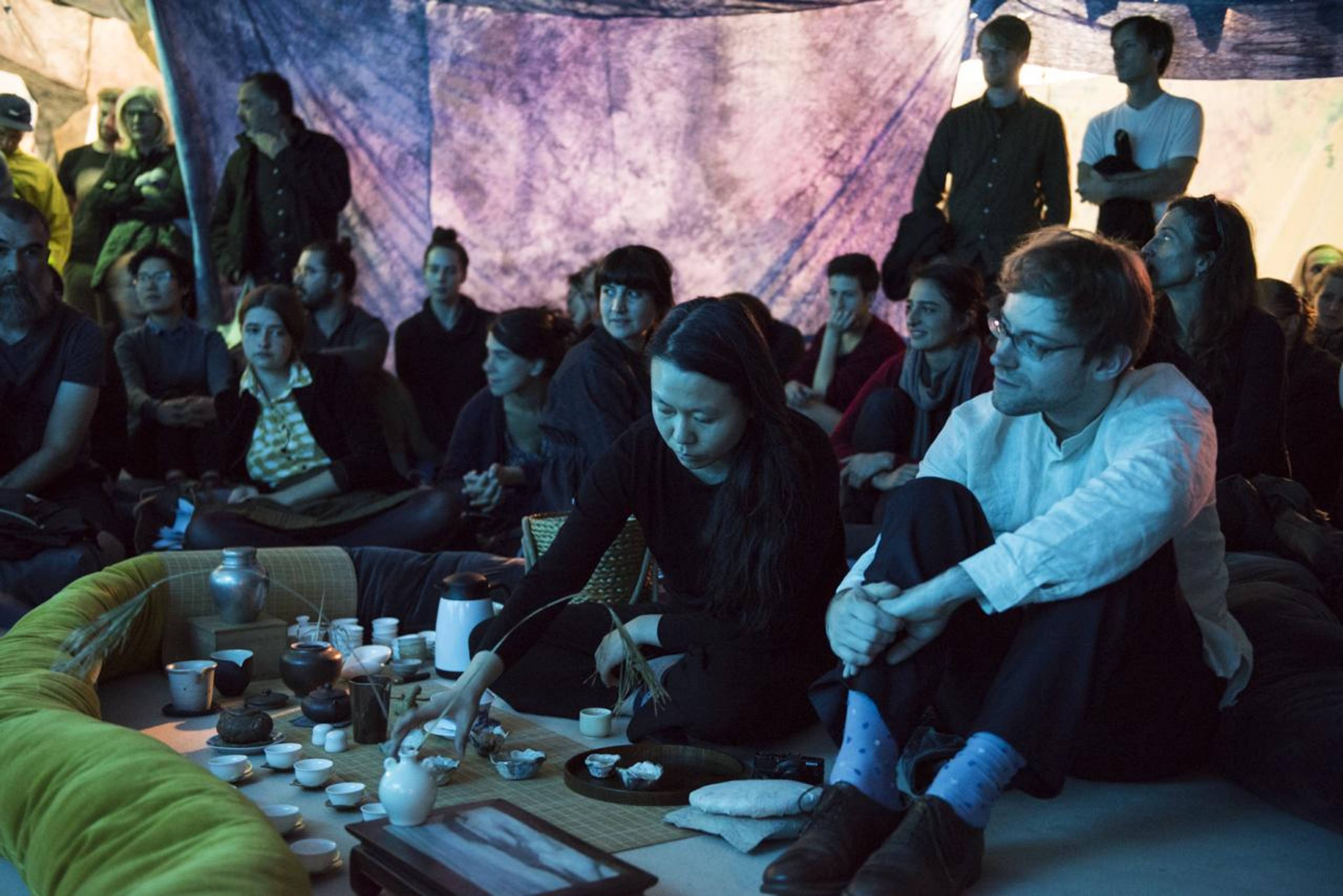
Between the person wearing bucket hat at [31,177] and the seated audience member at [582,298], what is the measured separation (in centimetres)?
220

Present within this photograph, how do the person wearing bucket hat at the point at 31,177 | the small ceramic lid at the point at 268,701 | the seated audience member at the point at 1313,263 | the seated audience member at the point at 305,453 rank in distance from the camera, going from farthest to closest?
the person wearing bucket hat at the point at 31,177 → the seated audience member at the point at 1313,263 → the seated audience member at the point at 305,453 → the small ceramic lid at the point at 268,701

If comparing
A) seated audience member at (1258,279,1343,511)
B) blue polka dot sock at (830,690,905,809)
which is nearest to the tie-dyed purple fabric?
seated audience member at (1258,279,1343,511)

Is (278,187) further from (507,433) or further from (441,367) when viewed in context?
(507,433)

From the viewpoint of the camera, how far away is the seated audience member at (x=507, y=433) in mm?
4977

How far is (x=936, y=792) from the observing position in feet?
7.34

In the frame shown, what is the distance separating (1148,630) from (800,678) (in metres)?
0.85

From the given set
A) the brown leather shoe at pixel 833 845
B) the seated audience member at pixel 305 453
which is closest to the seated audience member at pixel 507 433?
the seated audience member at pixel 305 453

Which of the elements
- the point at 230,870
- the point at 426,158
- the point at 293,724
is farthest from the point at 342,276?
the point at 230,870

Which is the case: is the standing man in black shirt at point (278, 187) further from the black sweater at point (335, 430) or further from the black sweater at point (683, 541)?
the black sweater at point (683, 541)

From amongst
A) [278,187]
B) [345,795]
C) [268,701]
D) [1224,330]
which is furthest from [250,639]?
[278,187]

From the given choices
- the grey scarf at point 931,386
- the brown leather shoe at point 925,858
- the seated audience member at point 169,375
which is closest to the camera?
the brown leather shoe at point 925,858

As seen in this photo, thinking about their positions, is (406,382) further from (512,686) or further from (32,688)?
(32,688)

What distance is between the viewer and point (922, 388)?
4590mm

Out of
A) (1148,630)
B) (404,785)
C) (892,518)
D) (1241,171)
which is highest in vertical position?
(1241,171)
